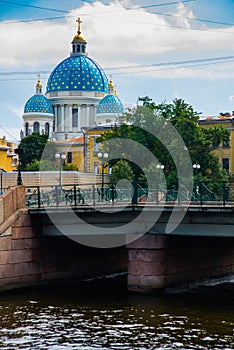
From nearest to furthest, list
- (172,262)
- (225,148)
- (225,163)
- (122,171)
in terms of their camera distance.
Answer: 1. (172,262)
2. (122,171)
3. (225,148)
4. (225,163)

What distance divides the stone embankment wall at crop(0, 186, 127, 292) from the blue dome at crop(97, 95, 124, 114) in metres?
87.3

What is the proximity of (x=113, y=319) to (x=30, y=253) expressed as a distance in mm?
7593

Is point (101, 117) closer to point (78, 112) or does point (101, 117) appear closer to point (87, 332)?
point (78, 112)

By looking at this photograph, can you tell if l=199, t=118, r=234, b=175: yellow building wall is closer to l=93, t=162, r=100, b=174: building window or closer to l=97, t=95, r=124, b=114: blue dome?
l=93, t=162, r=100, b=174: building window

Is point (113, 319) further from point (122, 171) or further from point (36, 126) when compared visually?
point (36, 126)

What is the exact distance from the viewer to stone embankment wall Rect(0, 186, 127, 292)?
31562 mm

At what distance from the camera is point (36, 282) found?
108ft

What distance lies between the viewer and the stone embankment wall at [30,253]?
3156 centimetres

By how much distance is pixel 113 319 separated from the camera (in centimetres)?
2642

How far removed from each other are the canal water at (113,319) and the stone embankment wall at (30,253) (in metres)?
0.72

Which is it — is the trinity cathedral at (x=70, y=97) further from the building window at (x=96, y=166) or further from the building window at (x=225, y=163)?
the building window at (x=225, y=163)

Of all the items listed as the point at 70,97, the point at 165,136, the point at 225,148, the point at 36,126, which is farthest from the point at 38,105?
the point at 165,136

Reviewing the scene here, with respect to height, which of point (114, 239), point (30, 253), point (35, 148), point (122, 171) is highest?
point (35, 148)

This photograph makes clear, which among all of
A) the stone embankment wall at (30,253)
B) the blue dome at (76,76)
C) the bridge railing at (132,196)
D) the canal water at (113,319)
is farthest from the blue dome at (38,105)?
the canal water at (113,319)
